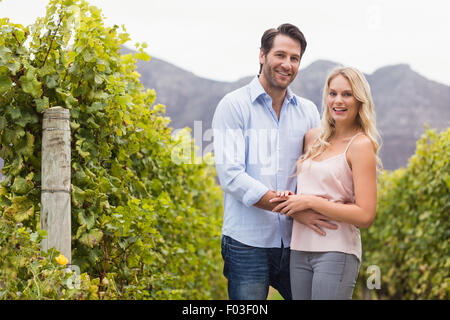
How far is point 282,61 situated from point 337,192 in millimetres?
755

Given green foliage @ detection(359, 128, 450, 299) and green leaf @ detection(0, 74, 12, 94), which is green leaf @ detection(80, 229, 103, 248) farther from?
green foliage @ detection(359, 128, 450, 299)

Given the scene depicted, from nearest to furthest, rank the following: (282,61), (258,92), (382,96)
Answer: (282,61) → (258,92) → (382,96)

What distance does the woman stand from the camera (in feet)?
8.89

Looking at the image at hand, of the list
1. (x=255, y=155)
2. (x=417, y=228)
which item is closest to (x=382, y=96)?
(x=417, y=228)

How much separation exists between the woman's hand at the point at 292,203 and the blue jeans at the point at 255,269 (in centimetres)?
31

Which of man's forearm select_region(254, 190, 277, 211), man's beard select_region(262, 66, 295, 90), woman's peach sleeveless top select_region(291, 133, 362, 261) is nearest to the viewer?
woman's peach sleeveless top select_region(291, 133, 362, 261)

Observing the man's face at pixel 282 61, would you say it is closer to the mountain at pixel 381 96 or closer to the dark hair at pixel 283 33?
the dark hair at pixel 283 33

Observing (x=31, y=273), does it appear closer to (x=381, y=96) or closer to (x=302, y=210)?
(x=302, y=210)

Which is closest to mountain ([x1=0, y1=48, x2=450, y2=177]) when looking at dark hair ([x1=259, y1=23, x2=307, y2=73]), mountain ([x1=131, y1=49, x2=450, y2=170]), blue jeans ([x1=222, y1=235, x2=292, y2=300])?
mountain ([x1=131, y1=49, x2=450, y2=170])

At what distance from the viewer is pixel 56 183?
271cm

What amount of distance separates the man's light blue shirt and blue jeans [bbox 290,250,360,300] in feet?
0.79

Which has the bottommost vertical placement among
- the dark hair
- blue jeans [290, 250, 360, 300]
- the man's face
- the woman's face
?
blue jeans [290, 250, 360, 300]

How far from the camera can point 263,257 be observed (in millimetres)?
3029
